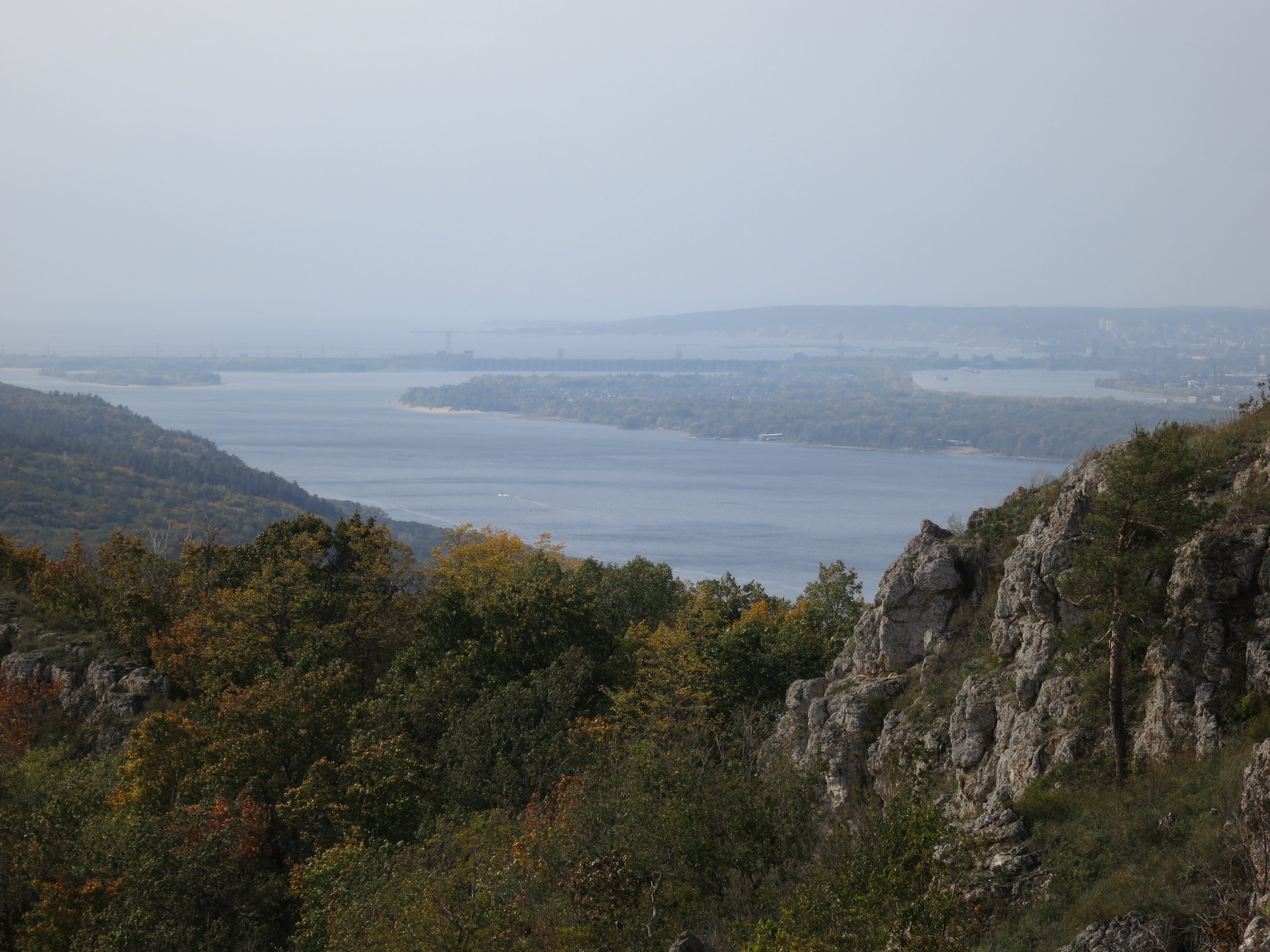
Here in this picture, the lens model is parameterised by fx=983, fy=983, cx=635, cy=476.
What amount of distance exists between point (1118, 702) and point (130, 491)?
515 ft

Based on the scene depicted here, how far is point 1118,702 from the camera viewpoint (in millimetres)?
14844

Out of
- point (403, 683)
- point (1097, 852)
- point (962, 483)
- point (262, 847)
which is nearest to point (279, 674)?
point (403, 683)

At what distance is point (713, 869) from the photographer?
17.1 m

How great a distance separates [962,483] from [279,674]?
16330 centimetres

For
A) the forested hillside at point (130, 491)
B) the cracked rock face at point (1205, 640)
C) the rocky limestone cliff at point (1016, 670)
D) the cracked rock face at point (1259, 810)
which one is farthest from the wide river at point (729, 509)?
the cracked rock face at point (1259, 810)

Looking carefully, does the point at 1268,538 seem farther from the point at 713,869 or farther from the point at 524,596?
the point at 524,596

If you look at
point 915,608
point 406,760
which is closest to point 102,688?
point 406,760

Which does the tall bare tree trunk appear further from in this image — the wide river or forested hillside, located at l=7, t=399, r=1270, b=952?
the wide river

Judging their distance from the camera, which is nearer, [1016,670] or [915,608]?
[1016,670]

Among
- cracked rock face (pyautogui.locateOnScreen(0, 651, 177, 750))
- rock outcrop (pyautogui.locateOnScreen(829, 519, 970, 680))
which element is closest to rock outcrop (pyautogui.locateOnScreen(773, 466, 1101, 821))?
rock outcrop (pyautogui.locateOnScreen(829, 519, 970, 680))

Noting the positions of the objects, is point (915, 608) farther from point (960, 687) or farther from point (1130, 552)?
point (1130, 552)

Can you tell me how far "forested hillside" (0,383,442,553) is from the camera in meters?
127

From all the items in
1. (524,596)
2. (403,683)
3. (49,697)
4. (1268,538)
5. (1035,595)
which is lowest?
(49,697)

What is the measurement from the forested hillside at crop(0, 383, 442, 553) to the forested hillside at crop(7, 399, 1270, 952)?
7720 centimetres
